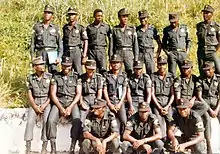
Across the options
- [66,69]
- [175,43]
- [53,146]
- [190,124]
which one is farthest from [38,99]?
[175,43]

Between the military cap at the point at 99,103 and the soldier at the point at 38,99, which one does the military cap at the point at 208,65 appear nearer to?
the military cap at the point at 99,103

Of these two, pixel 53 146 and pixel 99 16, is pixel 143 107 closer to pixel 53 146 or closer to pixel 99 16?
pixel 53 146

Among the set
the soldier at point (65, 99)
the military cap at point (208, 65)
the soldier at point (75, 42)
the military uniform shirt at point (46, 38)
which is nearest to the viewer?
the soldier at point (65, 99)

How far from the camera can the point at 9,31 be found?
1284cm

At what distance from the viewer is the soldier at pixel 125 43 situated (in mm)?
9758

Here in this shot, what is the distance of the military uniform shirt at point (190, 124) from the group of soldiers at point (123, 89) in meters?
0.02

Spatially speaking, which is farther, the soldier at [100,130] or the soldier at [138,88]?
the soldier at [138,88]

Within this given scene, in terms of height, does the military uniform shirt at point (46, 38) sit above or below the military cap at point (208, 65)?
above

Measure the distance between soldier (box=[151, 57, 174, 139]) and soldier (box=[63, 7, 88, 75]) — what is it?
1357 mm

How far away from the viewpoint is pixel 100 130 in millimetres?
8516

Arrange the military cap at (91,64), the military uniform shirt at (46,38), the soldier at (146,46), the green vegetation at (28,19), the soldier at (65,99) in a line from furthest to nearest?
1. the green vegetation at (28,19)
2. the soldier at (146,46)
3. the military uniform shirt at (46,38)
4. the military cap at (91,64)
5. the soldier at (65,99)

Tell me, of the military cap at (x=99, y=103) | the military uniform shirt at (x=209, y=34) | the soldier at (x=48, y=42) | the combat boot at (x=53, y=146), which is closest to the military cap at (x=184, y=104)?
the military cap at (x=99, y=103)

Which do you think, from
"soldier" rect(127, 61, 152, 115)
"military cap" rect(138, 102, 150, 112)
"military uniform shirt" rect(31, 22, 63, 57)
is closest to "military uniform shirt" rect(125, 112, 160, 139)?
"military cap" rect(138, 102, 150, 112)

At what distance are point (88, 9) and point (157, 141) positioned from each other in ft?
20.2
